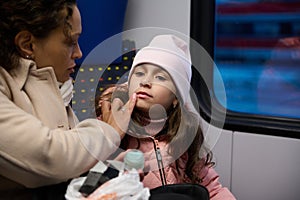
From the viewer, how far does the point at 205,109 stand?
202cm

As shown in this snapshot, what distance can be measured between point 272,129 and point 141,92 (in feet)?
3.67

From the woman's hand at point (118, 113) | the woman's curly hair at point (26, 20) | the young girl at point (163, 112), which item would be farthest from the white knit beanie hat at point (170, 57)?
the woman's curly hair at point (26, 20)

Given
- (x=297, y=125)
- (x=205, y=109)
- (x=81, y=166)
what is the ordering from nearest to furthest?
(x=81, y=166) → (x=297, y=125) → (x=205, y=109)

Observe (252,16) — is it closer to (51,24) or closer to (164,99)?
(164,99)

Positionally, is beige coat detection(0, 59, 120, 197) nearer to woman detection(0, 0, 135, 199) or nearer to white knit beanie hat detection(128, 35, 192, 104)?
woman detection(0, 0, 135, 199)

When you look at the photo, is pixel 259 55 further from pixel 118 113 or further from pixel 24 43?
pixel 24 43

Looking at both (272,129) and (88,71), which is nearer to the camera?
(88,71)

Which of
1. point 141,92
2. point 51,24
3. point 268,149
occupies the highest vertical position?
point 51,24

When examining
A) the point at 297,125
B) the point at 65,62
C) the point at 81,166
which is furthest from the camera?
the point at 297,125

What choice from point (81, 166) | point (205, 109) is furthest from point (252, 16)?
point (81, 166)

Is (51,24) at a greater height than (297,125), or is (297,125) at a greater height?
(51,24)

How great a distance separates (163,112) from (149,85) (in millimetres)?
107

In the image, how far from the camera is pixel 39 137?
77 cm

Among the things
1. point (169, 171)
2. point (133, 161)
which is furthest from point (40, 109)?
point (169, 171)
